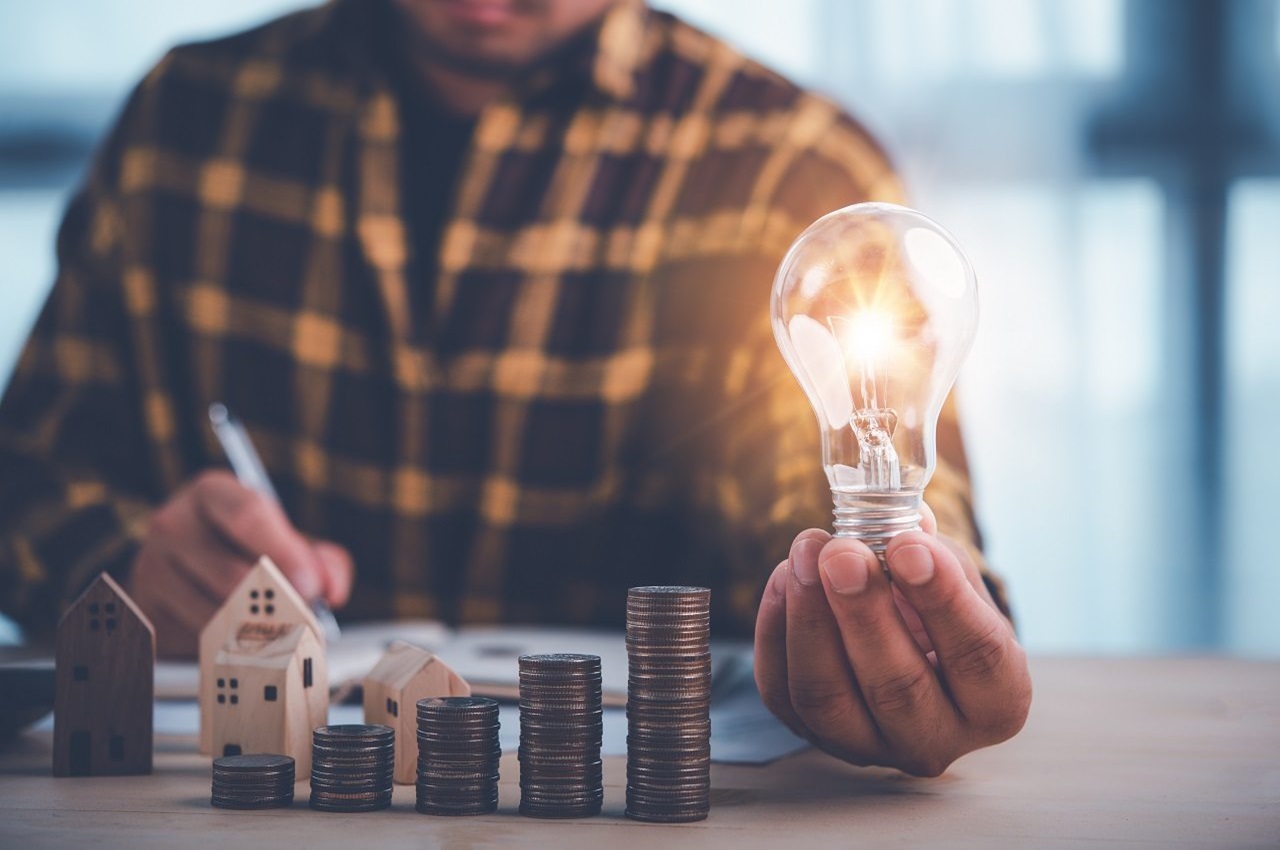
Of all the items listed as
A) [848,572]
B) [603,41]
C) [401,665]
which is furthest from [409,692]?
[603,41]

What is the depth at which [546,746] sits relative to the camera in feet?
2.27

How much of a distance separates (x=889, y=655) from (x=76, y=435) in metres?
1.22

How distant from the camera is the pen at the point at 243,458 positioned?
4.68ft

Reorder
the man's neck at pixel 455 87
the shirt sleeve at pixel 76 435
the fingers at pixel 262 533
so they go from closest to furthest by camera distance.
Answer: the fingers at pixel 262 533
the shirt sleeve at pixel 76 435
the man's neck at pixel 455 87

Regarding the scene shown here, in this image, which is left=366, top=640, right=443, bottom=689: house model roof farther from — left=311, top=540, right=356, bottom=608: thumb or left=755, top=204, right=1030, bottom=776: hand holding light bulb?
left=311, top=540, right=356, bottom=608: thumb

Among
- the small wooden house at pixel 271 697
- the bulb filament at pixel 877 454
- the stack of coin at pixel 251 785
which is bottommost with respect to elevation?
the stack of coin at pixel 251 785

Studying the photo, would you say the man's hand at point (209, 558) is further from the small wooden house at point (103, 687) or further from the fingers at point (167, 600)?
the small wooden house at point (103, 687)

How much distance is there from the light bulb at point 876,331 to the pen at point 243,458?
0.68 m

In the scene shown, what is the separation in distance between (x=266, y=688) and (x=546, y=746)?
0.63ft

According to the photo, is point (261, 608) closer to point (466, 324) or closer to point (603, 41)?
point (466, 324)

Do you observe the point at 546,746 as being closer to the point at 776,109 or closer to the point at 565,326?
the point at 565,326

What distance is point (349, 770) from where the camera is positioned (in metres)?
0.70

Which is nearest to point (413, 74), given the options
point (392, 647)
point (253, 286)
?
point (253, 286)

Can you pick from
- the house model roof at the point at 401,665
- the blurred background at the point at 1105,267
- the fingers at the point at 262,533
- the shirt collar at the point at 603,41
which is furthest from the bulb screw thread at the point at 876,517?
the blurred background at the point at 1105,267
